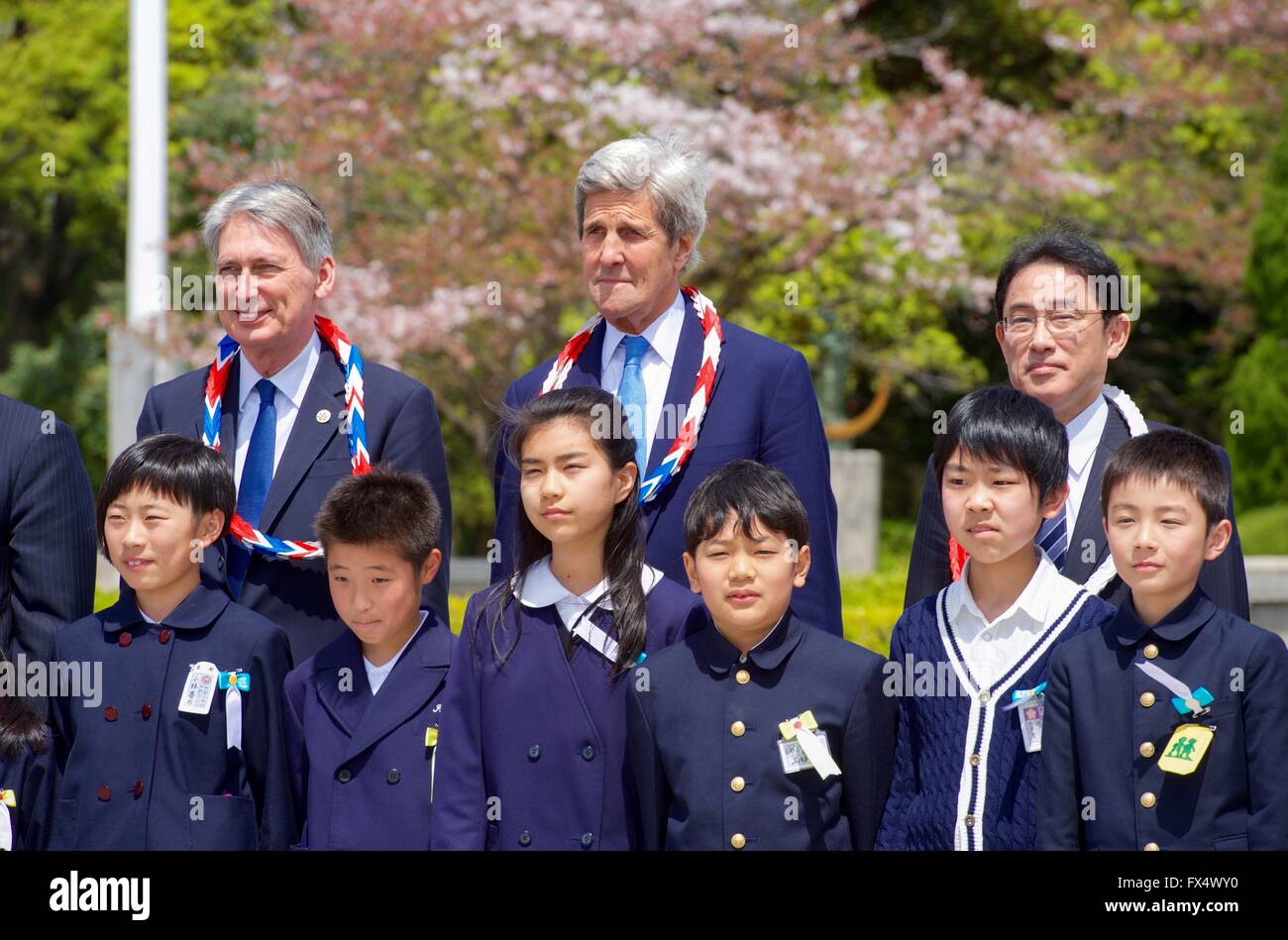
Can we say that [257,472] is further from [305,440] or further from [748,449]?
[748,449]

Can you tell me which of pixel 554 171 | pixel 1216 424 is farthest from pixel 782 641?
pixel 1216 424

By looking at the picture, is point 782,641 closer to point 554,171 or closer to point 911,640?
point 911,640

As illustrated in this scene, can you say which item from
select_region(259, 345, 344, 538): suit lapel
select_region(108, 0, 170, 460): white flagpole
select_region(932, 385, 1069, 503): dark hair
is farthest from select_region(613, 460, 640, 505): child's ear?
select_region(108, 0, 170, 460): white flagpole

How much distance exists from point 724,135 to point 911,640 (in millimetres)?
7458

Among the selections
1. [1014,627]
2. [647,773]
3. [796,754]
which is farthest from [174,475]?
[1014,627]

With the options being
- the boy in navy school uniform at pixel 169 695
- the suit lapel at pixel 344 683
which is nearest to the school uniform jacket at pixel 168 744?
the boy in navy school uniform at pixel 169 695

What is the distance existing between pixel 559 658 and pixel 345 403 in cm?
95

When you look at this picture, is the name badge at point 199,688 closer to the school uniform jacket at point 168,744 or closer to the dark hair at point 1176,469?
the school uniform jacket at point 168,744

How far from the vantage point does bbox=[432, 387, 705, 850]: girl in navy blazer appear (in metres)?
3.64

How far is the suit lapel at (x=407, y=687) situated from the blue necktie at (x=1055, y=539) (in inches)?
57.0

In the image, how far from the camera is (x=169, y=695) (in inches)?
148

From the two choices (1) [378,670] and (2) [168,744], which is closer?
(2) [168,744]

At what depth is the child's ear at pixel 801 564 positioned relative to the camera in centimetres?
369

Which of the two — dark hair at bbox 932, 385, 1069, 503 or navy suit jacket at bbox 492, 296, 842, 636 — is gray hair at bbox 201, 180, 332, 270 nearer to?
navy suit jacket at bbox 492, 296, 842, 636
